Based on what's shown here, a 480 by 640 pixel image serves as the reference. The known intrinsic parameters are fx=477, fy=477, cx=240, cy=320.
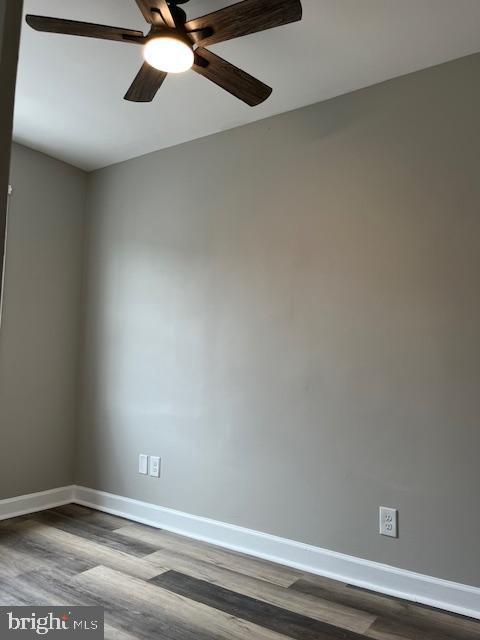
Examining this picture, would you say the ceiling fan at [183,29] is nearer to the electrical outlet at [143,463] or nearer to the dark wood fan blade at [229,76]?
the dark wood fan blade at [229,76]

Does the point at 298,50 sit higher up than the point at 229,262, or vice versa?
the point at 298,50

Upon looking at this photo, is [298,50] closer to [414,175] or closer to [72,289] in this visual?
[414,175]

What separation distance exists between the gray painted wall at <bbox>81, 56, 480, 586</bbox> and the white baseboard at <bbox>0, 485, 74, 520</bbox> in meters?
0.21

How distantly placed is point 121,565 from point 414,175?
2436mm

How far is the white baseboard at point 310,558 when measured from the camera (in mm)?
2072

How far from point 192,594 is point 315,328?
1402 millimetres

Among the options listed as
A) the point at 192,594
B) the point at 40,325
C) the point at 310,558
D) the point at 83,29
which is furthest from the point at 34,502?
the point at 83,29

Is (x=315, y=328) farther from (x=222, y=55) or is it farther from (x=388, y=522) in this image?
(x=222, y=55)

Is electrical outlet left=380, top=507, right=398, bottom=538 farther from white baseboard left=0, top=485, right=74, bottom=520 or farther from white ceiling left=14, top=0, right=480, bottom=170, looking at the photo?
white baseboard left=0, top=485, right=74, bottom=520

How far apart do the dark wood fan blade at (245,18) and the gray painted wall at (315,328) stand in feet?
3.26

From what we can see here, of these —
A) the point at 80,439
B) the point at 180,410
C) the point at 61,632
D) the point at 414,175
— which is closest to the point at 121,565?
the point at 61,632

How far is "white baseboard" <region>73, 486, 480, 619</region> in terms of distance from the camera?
6.80 feet

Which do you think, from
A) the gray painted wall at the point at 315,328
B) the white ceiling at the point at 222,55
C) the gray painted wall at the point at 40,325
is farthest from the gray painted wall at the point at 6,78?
the gray painted wall at the point at 40,325

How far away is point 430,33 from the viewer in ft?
6.86
